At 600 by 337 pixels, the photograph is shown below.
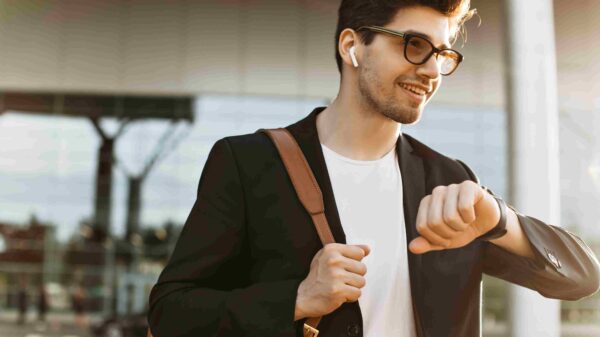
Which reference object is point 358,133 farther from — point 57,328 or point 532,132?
point 57,328

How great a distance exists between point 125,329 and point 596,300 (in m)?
13.8

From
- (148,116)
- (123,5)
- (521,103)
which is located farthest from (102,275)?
(521,103)

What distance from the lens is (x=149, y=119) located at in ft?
69.8

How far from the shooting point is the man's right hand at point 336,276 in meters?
1.34

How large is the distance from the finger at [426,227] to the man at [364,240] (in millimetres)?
144

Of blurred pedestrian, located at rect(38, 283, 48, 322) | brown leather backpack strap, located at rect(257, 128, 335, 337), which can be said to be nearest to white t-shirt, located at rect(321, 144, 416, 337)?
brown leather backpack strap, located at rect(257, 128, 335, 337)

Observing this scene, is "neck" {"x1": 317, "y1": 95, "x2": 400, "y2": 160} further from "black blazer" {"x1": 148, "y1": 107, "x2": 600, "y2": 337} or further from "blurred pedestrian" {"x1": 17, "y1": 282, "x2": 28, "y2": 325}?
"blurred pedestrian" {"x1": 17, "y1": 282, "x2": 28, "y2": 325}

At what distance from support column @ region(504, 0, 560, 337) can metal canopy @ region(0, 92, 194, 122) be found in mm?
14035

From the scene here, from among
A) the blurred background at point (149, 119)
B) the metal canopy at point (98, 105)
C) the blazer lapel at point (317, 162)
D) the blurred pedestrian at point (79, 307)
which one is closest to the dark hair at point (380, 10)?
the blazer lapel at point (317, 162)

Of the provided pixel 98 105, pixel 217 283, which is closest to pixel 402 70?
pixel 217 283

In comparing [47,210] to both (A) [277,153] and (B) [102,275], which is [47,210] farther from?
(A) [277,153]

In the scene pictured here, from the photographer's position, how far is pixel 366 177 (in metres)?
1.75

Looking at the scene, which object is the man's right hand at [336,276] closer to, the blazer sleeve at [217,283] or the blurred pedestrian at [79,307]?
the blazer sleeve at [217,283]

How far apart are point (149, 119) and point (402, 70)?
20241 mm
